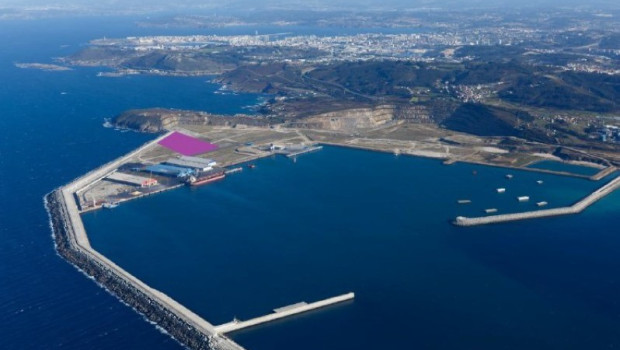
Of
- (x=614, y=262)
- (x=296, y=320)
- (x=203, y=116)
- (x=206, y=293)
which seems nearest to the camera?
(x=296, y=320)

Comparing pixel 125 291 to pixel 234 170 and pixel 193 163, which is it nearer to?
pixel 234 170

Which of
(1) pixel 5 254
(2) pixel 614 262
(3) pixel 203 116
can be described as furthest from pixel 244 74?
(2) pixel 614 262

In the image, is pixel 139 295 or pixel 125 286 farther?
pixel 125 286

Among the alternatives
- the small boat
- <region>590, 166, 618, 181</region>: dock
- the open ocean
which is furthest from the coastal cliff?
<region>590, 166, 618, 181</region>: dock

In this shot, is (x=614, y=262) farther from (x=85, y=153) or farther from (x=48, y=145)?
(x=48, y=145)

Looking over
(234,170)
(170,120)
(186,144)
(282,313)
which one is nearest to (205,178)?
(234,170)

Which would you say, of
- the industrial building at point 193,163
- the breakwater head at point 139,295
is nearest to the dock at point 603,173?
the breakwater head at point 139,295

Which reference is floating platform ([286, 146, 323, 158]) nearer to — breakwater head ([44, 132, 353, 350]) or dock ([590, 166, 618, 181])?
→ breakwater head ([44, 132, 353, 350])
